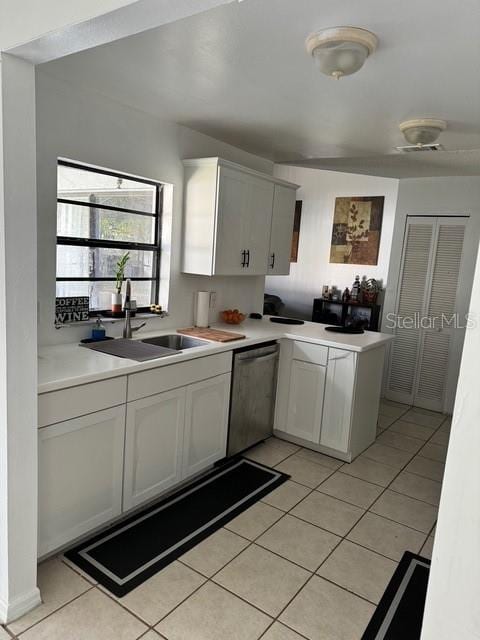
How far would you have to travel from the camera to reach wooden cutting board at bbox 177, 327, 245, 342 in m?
3.23

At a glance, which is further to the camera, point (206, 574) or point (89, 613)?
point (206, 574)

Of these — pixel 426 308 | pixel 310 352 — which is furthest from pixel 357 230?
pixel 310 352

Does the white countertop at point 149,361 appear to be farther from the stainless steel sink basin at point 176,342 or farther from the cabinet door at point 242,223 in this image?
the cabinet door at point 242,223

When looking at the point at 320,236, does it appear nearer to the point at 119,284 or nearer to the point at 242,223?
the point at 242,223

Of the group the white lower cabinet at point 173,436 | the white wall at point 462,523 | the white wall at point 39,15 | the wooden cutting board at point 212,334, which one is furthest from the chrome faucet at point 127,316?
the white wall at point 462,523

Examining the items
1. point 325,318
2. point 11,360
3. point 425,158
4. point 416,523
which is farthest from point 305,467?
point 325,318

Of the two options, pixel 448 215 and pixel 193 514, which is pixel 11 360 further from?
pixel 448 215

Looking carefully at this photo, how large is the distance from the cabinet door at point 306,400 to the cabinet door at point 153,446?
1155 mm

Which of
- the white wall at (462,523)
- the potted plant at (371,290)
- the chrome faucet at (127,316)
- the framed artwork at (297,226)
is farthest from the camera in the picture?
the framed artwork at (297,226)

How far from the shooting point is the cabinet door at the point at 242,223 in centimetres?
339

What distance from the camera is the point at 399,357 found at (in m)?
4.98

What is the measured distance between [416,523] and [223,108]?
2778mm

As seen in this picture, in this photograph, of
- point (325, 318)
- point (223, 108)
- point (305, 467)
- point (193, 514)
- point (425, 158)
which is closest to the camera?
point (193, 514)

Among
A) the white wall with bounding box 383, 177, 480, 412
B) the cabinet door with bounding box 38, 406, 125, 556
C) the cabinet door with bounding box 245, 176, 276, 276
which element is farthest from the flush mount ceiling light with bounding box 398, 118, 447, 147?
the cabinet door with bounding box 38, 406, 125, 556
